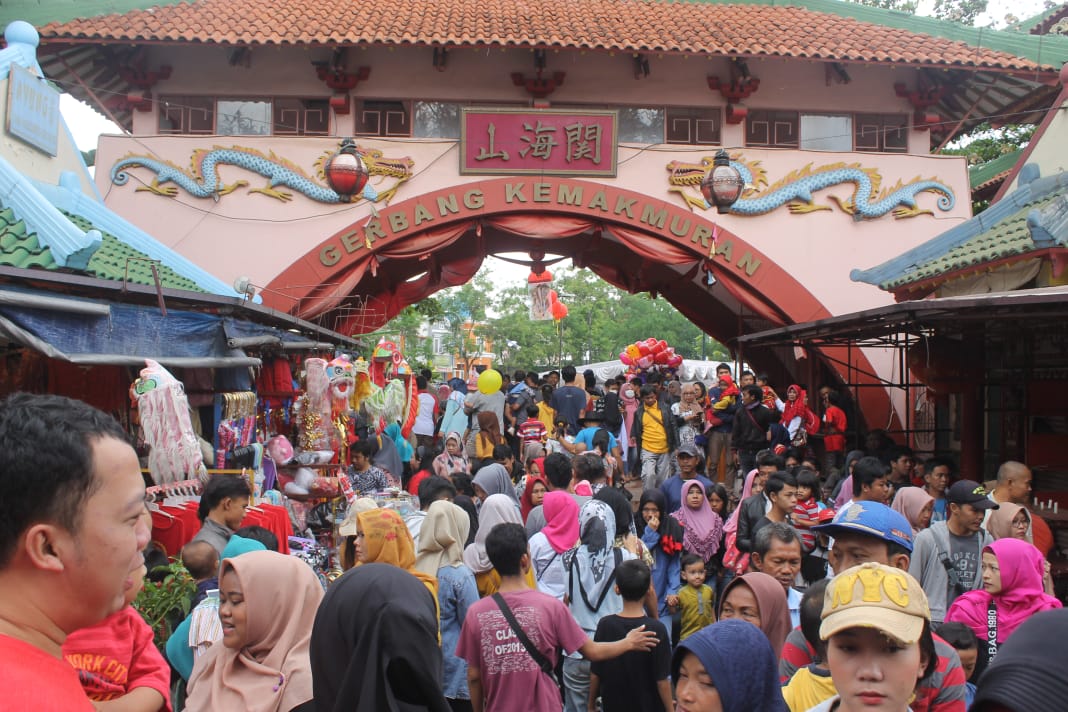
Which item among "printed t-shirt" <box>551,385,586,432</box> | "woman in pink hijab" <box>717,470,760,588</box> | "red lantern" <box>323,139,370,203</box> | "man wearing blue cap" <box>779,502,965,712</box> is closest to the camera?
"man wearing blue cap" <box>779,502,965,712</box>

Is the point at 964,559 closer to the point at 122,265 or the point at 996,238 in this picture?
the point at 996,238

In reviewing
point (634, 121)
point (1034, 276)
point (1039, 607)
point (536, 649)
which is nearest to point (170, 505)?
point (536, 649)

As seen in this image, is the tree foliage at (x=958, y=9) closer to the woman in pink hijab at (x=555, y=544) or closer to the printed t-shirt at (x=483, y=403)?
the printed t-shirt at (x=483, y=403)

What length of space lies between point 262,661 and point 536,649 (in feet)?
4.46

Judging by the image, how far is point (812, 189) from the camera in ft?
47.8

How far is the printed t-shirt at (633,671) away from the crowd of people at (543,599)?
1 centimetres

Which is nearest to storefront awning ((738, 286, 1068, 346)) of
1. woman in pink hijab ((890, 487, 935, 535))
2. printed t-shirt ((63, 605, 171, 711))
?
woman in pink hijab ((890, 487, 935, 535))

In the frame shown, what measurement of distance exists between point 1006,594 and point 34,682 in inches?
163

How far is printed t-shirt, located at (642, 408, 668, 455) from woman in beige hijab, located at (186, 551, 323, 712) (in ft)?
29.8

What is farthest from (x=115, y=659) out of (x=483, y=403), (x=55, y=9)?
(x=55, y=9)

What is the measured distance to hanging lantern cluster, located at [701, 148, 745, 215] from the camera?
13641 millimetres

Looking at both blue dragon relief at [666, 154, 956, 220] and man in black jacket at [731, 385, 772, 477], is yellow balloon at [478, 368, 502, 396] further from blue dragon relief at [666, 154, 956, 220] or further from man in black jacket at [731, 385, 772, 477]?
blue dragon relief at [666, 154, 956, 220]

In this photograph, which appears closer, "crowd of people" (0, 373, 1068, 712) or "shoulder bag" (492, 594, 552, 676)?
"crowd of people" (0, 373, 1068, 712)

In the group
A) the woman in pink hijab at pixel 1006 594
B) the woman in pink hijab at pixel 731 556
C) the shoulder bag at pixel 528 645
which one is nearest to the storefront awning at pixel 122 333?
the shoulder bag at pixel 528 645
